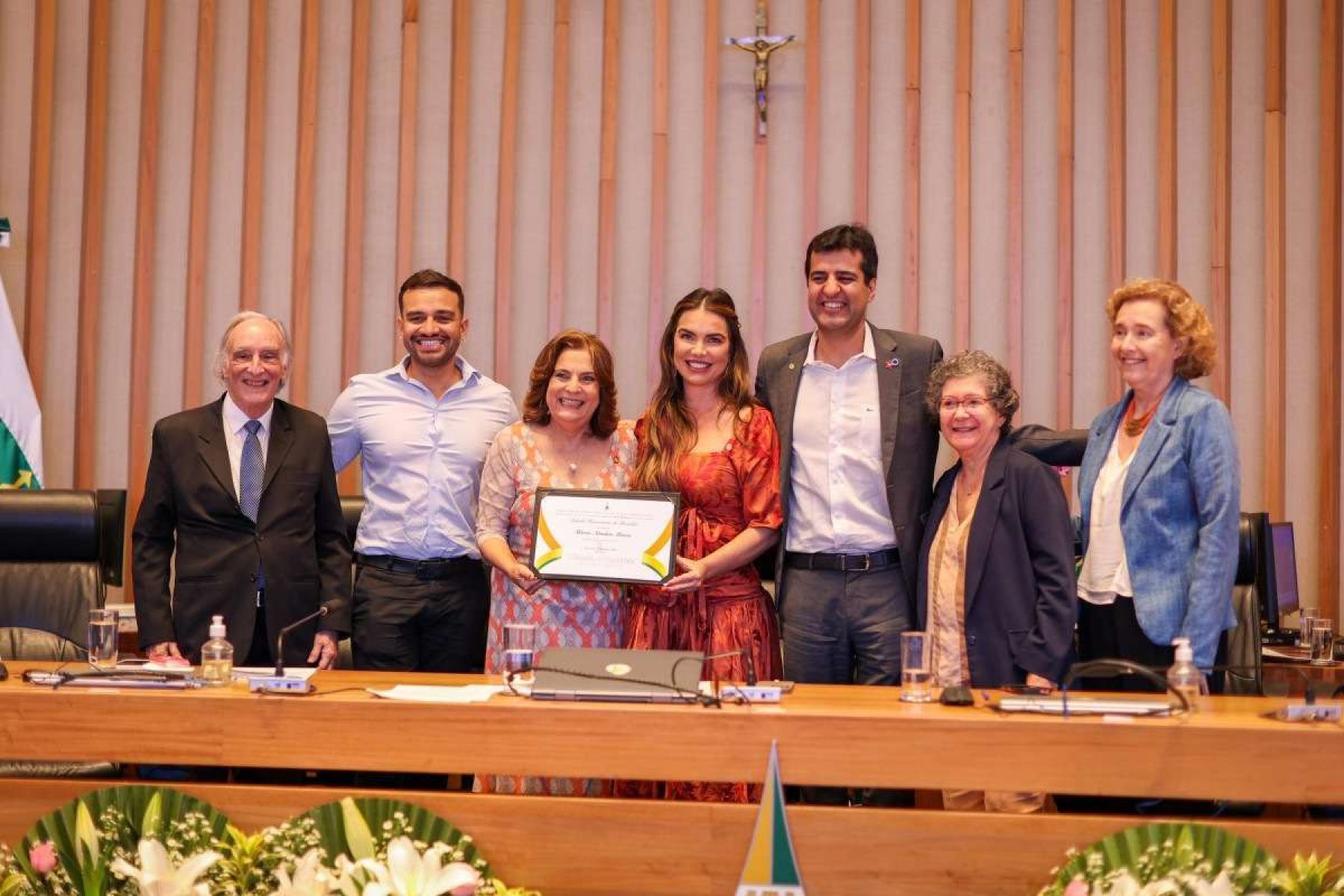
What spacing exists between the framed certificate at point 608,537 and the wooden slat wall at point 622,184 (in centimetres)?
215

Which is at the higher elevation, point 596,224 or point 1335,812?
point 596,224

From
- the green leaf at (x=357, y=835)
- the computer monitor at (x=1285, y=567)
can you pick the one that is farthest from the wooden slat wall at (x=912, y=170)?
the green leaf at (x=357, y=835)

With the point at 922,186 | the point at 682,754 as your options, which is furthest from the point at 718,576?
the point at 922,186

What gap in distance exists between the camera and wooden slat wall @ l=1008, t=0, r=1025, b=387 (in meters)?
5.30

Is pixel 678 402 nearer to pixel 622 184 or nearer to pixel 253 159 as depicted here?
pixel 622 184

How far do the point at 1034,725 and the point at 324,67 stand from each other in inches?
165

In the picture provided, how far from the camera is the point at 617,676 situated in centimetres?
260

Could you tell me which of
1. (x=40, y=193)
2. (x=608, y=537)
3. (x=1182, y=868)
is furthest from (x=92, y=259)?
(x=1182, y=868)

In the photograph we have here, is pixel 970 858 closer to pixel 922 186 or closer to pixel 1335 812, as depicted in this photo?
pixel 1335 812

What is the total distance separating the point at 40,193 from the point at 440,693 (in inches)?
→ 146

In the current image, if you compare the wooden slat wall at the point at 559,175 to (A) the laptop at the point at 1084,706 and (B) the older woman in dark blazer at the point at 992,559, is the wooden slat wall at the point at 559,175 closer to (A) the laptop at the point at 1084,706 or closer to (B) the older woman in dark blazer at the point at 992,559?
(B) the older woman in dark blazer at the point at 992,559

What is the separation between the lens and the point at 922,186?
17.7 feet

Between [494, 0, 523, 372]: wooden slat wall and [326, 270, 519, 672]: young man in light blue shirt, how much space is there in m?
1.38

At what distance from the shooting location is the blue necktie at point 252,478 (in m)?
3.44
